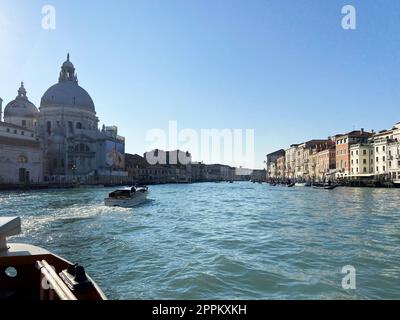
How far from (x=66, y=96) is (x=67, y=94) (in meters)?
0.60

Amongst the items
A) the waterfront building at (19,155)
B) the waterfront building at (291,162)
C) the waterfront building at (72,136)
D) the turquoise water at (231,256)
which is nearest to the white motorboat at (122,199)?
the turquoise water at (231,256)

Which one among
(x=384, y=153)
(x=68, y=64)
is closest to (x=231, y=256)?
(x=384, y=153)

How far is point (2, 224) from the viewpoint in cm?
399

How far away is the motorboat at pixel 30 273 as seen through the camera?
3459 millimetres

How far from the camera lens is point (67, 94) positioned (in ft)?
269

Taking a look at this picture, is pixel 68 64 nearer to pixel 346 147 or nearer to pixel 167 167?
pixel 167 167

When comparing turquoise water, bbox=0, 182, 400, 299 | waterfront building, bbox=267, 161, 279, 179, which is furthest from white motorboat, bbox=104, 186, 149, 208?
waterfront building, bbox=267, 161, 279, 179

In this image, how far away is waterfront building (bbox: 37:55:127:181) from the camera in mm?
77625

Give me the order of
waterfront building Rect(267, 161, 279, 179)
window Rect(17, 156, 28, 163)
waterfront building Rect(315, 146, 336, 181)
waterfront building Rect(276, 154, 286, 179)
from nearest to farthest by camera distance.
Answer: window Rect(17, 156, 28, 163)
waterfront building Rect(315, 146, 336, 181)
waterfront building Rect(276, 154, 286, 179)
waterfront building Rect(267, 161, 279, 179)

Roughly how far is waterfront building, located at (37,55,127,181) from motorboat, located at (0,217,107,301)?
72705 mm

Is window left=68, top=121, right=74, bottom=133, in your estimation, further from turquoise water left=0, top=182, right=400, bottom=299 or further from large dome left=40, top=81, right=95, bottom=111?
turquoise water left=0, top=182, right=400, bottom=299
